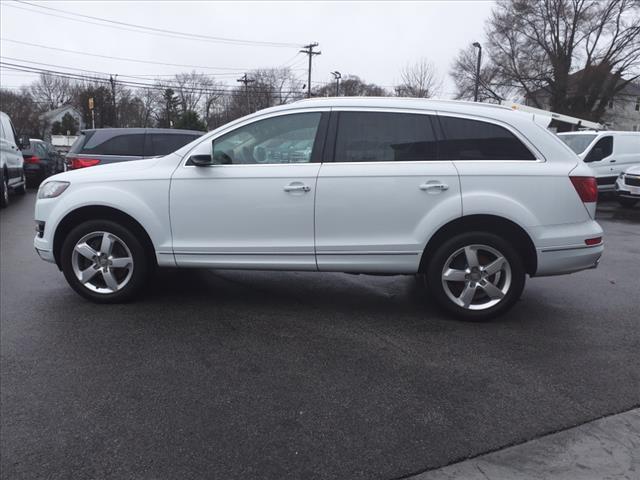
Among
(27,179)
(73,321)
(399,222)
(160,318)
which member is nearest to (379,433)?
(399,222)

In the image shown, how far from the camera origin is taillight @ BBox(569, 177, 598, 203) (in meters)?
4.26

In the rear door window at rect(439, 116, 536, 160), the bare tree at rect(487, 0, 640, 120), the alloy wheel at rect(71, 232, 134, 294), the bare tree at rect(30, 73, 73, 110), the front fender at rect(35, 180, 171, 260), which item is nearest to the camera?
the rear door window at rect(439, 116, 536, 160)

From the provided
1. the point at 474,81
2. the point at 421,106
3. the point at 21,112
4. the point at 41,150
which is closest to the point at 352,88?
the point at 474,81

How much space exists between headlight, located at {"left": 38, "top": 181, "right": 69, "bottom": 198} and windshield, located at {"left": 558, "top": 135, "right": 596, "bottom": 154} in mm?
13555

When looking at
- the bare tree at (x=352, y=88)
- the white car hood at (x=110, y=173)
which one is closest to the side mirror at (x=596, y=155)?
the white car hood at (x=110, y=173)

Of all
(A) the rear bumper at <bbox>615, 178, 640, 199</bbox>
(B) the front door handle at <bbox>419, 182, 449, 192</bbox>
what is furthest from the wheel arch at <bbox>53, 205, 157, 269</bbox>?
(A) the rear bumper at <bbox>615, 178, 640, 199</bbox>

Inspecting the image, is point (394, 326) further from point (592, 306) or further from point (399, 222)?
point (592, 306)

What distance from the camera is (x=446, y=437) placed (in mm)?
2744

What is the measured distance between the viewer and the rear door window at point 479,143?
437 centimetres

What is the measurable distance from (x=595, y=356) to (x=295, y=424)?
93.5 inches

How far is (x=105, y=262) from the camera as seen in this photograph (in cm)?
473

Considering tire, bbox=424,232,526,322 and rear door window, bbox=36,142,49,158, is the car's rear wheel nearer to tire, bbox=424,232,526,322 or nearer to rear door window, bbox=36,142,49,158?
tire, bbox=424,232,526,322

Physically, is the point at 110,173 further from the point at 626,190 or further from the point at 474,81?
the point at 474,81

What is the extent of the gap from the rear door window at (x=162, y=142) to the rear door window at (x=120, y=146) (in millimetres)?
Result: 136
